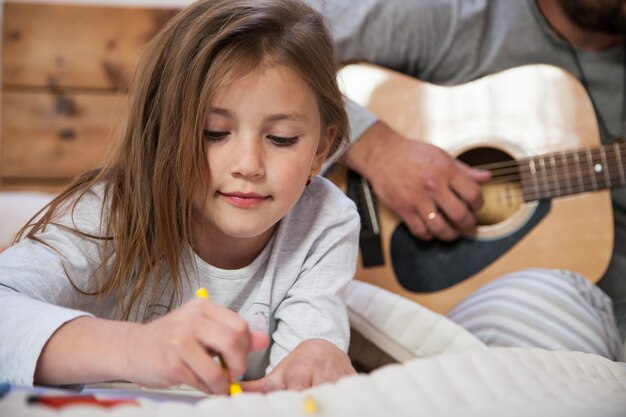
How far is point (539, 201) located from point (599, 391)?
779 mm

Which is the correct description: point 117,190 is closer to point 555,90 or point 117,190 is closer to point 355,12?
point 355,12

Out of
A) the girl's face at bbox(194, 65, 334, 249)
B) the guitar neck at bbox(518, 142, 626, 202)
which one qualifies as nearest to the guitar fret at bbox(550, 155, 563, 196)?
the guitar neck at bbox(518, 142, 626, 202)

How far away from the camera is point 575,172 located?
1262 millimetres

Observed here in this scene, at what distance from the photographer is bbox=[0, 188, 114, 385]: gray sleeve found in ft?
2.01

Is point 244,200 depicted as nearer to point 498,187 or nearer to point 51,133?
point 498,187

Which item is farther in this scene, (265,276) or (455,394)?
(265,276)

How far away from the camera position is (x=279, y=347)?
2.82 ft

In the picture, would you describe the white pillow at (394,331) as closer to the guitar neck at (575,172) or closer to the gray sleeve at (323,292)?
the gray sleeve at (323,292)

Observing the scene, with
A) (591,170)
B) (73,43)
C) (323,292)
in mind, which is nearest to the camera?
(323,292)

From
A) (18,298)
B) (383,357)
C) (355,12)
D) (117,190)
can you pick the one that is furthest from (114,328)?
(355,12)

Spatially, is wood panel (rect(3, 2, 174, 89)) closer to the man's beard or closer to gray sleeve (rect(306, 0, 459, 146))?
gray sleeve (rect(306, 0, 459, 146))

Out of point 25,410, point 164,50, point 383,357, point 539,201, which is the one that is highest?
point 164,50

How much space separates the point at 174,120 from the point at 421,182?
0.57m

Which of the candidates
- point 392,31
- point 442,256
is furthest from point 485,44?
point 442,256
